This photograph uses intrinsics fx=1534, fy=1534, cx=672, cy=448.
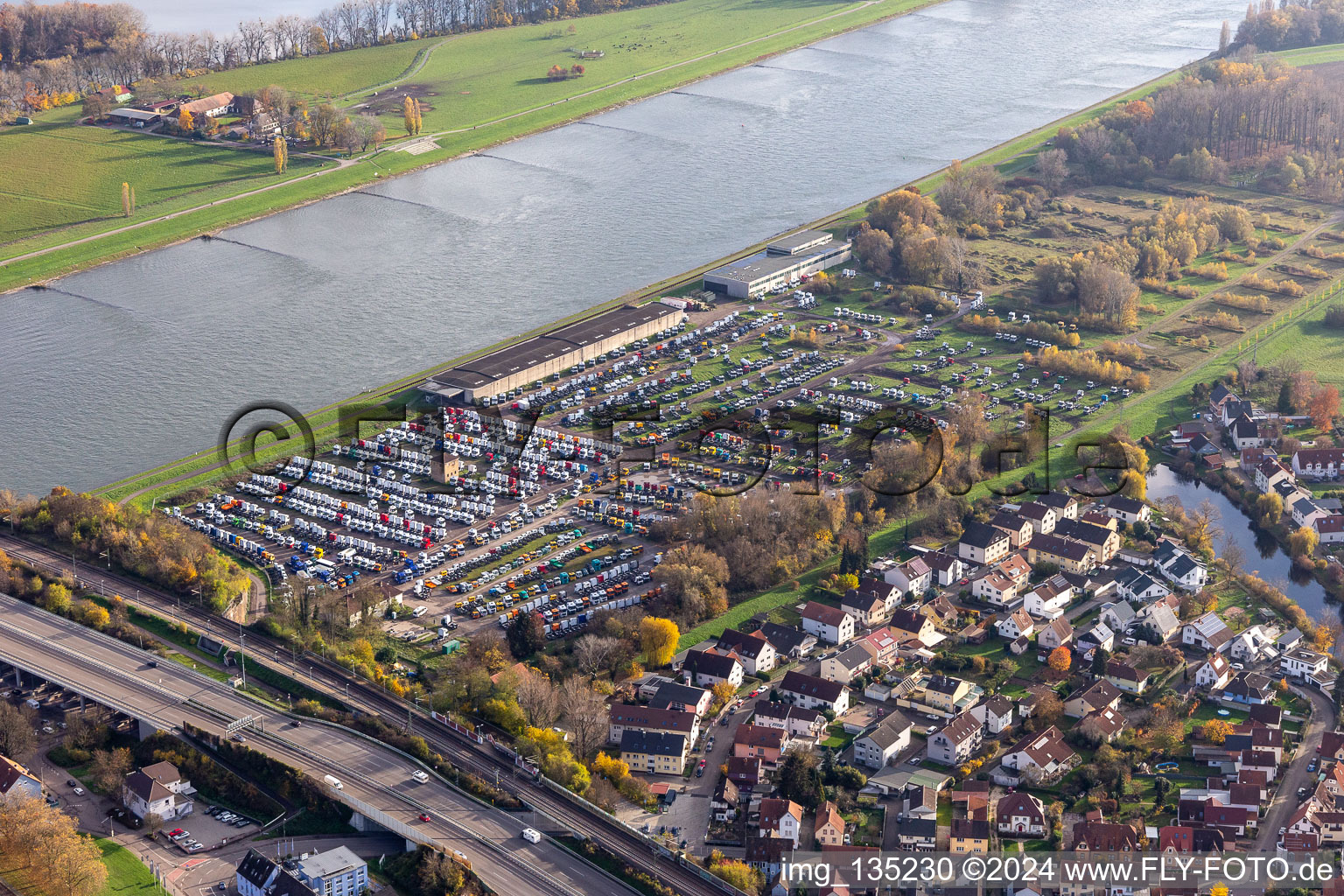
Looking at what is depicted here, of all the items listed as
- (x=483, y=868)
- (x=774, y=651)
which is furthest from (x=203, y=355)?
(x=483, y=868)

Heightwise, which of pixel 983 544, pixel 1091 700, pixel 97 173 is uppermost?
pixel 97 173

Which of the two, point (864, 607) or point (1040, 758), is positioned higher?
point (864, 607)

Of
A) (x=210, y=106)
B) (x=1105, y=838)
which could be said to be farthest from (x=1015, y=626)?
(x=210, y=106)

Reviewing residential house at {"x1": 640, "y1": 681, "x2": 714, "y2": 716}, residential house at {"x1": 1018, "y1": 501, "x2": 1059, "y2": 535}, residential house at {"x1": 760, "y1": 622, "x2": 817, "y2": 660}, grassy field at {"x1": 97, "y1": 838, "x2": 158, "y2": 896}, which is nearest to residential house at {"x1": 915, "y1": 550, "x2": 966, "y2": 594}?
residential house at {"x1": 1018, "y1": 501, "x2": 1059, "y2": 535}

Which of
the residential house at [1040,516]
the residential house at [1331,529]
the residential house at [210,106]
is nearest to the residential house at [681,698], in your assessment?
the residential house at [1040,516]

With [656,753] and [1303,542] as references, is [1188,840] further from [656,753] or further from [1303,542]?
[1303,542]

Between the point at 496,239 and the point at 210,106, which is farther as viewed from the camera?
the point at 210,106

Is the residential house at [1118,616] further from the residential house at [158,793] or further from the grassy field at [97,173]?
the grassy field at [97,173]
